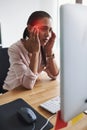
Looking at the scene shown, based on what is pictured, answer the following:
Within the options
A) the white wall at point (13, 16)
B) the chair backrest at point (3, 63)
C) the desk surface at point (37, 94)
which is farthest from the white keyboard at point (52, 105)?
the white wall at point (13, 16)

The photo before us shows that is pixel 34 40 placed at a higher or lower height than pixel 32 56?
higher

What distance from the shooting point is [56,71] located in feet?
5.05

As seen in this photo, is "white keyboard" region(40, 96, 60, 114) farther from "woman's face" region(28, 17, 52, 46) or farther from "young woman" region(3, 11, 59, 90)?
"woman's face" region(28, 17, 52, 46)

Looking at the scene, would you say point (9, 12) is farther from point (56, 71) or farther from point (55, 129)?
point (55, 129)

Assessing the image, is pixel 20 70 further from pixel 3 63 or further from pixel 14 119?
pixel 14 119

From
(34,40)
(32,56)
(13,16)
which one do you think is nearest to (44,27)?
(34,40)

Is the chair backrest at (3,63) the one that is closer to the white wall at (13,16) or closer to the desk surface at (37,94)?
the desk surface at (37,94)

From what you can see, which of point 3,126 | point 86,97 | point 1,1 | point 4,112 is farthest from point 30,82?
point 1,1

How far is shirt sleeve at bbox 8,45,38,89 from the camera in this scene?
4.15ft

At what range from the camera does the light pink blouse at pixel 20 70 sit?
1268 millimetres

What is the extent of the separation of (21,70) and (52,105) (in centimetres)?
41

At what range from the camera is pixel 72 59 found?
606 mm

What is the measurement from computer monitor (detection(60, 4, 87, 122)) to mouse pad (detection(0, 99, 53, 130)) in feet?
0.85

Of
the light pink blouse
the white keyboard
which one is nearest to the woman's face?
the light pink blouse
